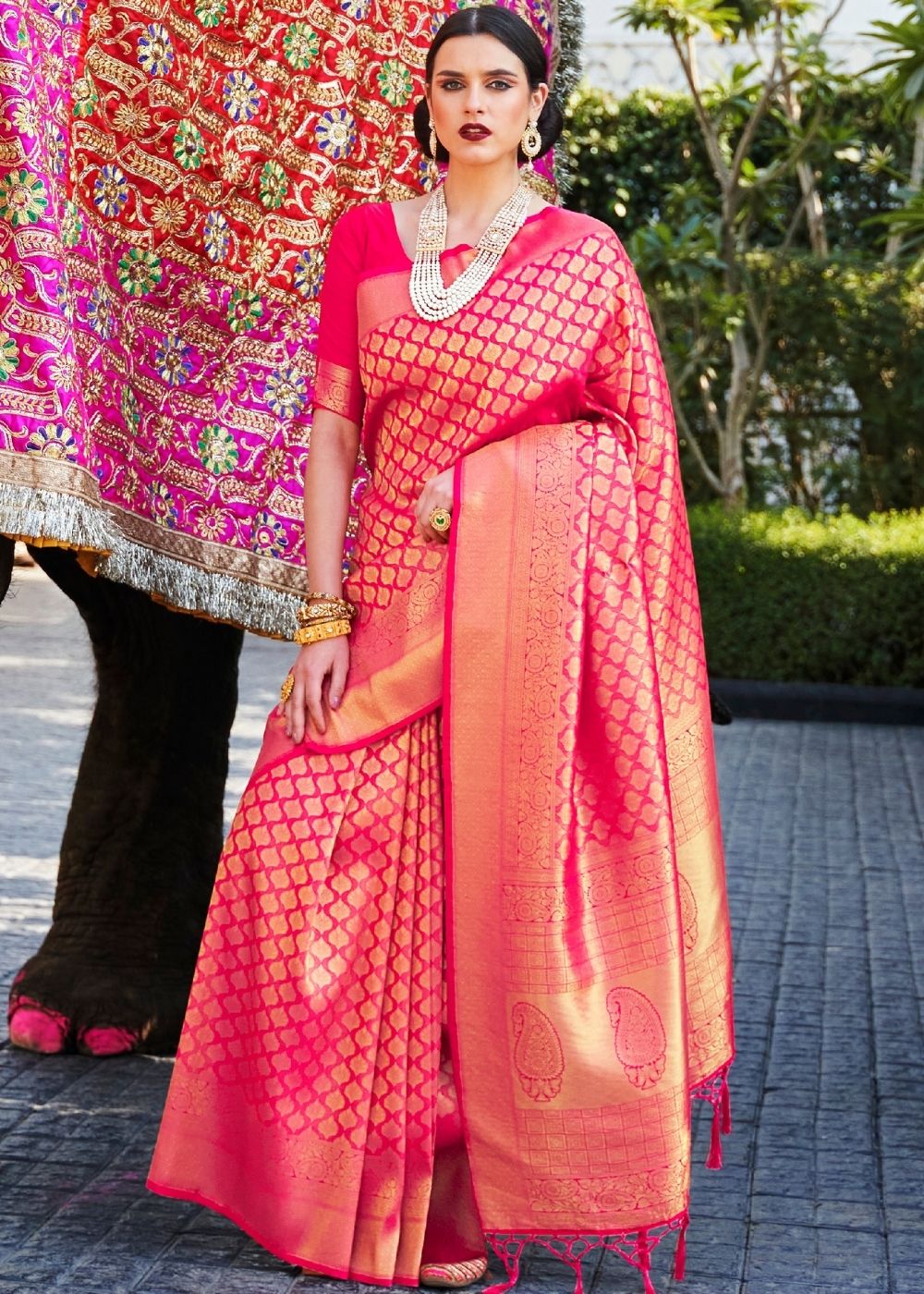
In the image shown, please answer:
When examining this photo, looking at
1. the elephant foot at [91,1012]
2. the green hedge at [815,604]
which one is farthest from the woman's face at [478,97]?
the green hedge at [815,604]

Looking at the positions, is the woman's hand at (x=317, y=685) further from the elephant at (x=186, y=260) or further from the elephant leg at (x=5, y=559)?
the elephant leg at (x=5, y=559)

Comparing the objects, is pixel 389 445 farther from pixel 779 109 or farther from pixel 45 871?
pixel 779 109

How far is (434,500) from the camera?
2727 mm

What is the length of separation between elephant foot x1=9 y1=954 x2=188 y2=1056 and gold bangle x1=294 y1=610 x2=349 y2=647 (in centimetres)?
133

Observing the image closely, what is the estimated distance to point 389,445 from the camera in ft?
Result: 9.32

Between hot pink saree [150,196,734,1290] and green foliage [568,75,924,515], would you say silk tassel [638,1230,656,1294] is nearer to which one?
hot pink saree [150,196,734,1290]

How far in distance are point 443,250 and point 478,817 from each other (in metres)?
0.84

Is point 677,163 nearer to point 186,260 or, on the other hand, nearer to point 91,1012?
point 91,1012

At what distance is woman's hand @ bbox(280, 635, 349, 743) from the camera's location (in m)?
2.80

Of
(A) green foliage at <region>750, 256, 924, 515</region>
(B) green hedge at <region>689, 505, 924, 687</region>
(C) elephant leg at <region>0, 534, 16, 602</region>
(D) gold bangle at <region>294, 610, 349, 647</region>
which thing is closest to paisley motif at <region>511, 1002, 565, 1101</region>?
(D) gold bangle at <region>294, 610, 349, 647</region>

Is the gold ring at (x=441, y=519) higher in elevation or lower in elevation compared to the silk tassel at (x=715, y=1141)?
higher

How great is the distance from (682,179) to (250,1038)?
12347mm

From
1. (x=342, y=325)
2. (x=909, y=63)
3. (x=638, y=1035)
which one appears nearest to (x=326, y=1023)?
(x=638, y=1035)

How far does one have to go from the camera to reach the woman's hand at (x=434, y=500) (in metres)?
2.72
